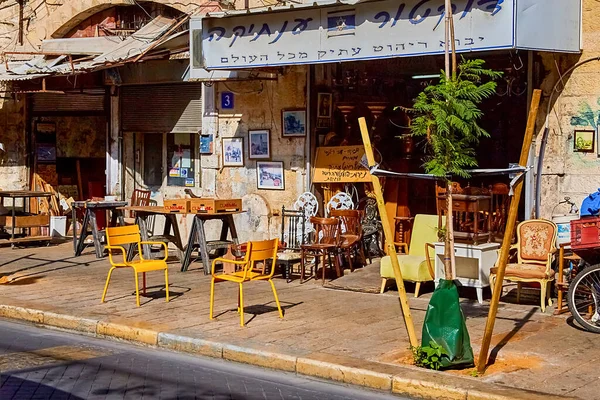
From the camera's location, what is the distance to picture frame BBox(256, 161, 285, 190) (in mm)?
15055

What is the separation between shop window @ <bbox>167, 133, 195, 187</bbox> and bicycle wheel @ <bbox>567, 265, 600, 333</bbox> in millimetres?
8779

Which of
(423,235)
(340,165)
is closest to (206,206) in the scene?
(340,165)

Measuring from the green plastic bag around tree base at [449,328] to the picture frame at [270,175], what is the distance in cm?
710

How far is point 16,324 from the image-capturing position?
11.0m

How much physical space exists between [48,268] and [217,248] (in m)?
2.86

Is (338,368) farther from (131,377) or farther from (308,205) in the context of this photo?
(308,205)

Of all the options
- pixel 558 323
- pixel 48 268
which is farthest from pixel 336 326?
pixel 48 268

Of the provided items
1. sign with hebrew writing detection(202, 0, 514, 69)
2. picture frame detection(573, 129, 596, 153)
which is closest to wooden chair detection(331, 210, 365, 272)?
sign with hebrew writing detection(202, 0, 514, 69)

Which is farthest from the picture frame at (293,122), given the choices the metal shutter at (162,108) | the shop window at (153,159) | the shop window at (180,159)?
the shop window at (153,159)

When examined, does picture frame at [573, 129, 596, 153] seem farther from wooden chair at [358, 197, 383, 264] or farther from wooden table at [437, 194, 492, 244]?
wooden chair at [358, 197, 383, 264]

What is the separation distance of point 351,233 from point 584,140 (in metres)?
3.64

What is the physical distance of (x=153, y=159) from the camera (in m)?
17.8

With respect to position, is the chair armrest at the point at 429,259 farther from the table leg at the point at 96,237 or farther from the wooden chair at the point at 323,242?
the table leg at the point at 96,237

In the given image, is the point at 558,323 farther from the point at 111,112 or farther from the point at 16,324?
the point at 111,112
